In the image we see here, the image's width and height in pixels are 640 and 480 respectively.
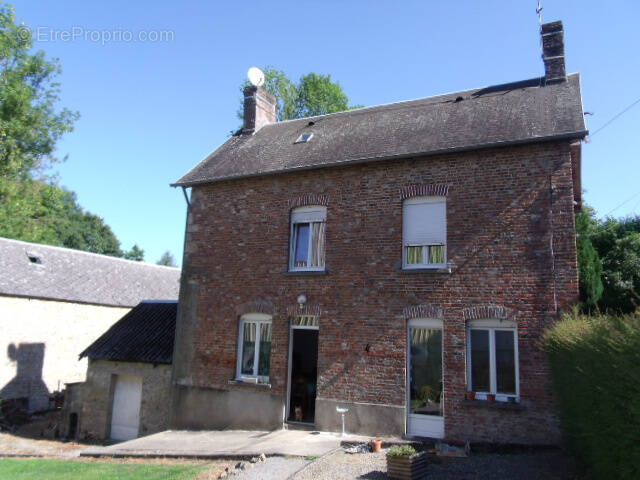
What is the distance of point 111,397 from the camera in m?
15.4

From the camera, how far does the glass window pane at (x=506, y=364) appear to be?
9695 millimetres

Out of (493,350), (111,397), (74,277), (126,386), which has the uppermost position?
(74,277)

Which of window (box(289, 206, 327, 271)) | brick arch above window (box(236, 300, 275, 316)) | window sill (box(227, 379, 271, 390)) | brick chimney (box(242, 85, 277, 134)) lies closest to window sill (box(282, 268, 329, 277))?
window (box(289, 206, 327, 271))

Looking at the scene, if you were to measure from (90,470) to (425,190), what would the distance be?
948 centimetres

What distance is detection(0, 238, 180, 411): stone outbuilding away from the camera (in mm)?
19859

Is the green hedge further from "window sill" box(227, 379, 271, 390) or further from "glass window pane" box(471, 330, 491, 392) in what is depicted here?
"window sill" box(227, 379, 271, 390)

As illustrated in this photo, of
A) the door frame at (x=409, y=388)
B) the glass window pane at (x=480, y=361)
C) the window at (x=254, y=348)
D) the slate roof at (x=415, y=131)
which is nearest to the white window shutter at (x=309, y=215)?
the slate roof at (x=415, y=131)

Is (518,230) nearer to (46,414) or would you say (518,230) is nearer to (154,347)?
(154,347)

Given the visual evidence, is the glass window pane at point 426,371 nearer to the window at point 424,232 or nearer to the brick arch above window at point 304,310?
the window at point 424,232

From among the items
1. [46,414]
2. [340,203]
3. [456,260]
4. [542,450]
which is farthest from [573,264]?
[46,414]

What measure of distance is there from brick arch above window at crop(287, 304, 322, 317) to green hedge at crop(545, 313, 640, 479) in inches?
223

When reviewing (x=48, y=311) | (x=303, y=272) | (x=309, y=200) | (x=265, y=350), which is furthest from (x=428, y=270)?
(x=48, y=311)

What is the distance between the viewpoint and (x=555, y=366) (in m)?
8.09

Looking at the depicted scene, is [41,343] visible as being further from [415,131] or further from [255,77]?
[415,131]
